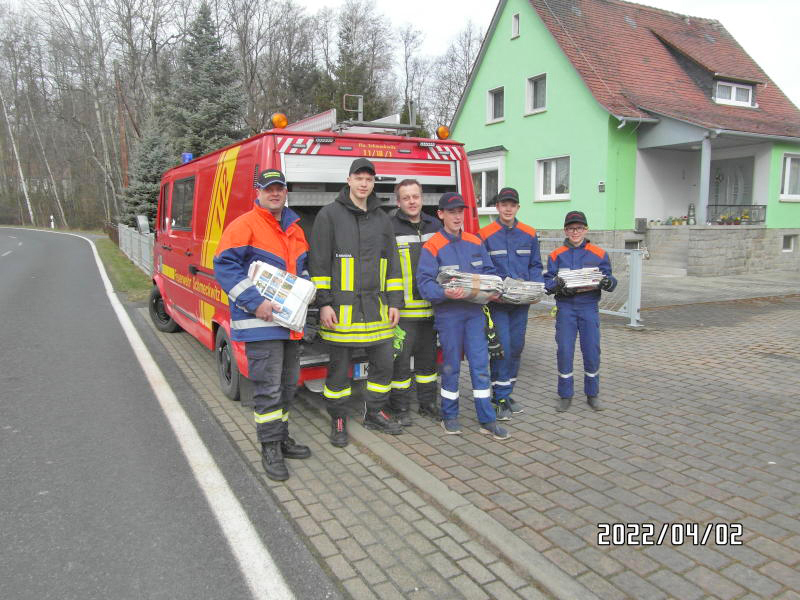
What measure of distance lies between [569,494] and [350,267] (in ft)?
6.89

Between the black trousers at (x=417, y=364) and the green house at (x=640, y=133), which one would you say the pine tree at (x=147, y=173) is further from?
the black trousers at (x=417, y=364)

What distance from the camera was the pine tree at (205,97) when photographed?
2372 centimetres

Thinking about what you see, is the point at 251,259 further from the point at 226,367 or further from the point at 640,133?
the point at 640,133

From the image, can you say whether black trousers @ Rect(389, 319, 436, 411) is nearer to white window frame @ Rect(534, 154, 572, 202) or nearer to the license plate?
the license plate

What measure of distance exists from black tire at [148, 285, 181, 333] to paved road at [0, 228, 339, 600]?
4.90 feet

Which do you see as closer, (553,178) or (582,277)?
(582,277)

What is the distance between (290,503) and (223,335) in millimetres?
2313

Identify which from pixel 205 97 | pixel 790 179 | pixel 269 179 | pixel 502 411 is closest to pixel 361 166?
pixel 269 179

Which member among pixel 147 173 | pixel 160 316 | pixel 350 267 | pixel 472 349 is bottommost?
pixel 160 316

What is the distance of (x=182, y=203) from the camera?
6.91 metres

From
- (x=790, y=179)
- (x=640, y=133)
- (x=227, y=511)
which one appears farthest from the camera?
(x=790, y=179)

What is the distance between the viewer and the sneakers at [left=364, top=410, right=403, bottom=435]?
4.76 m

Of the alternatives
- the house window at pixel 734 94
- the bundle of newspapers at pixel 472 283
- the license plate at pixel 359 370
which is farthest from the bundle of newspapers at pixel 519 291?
the house window at pixel 734 94

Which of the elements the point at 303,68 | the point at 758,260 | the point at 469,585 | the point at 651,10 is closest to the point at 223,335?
the point at 469,585
